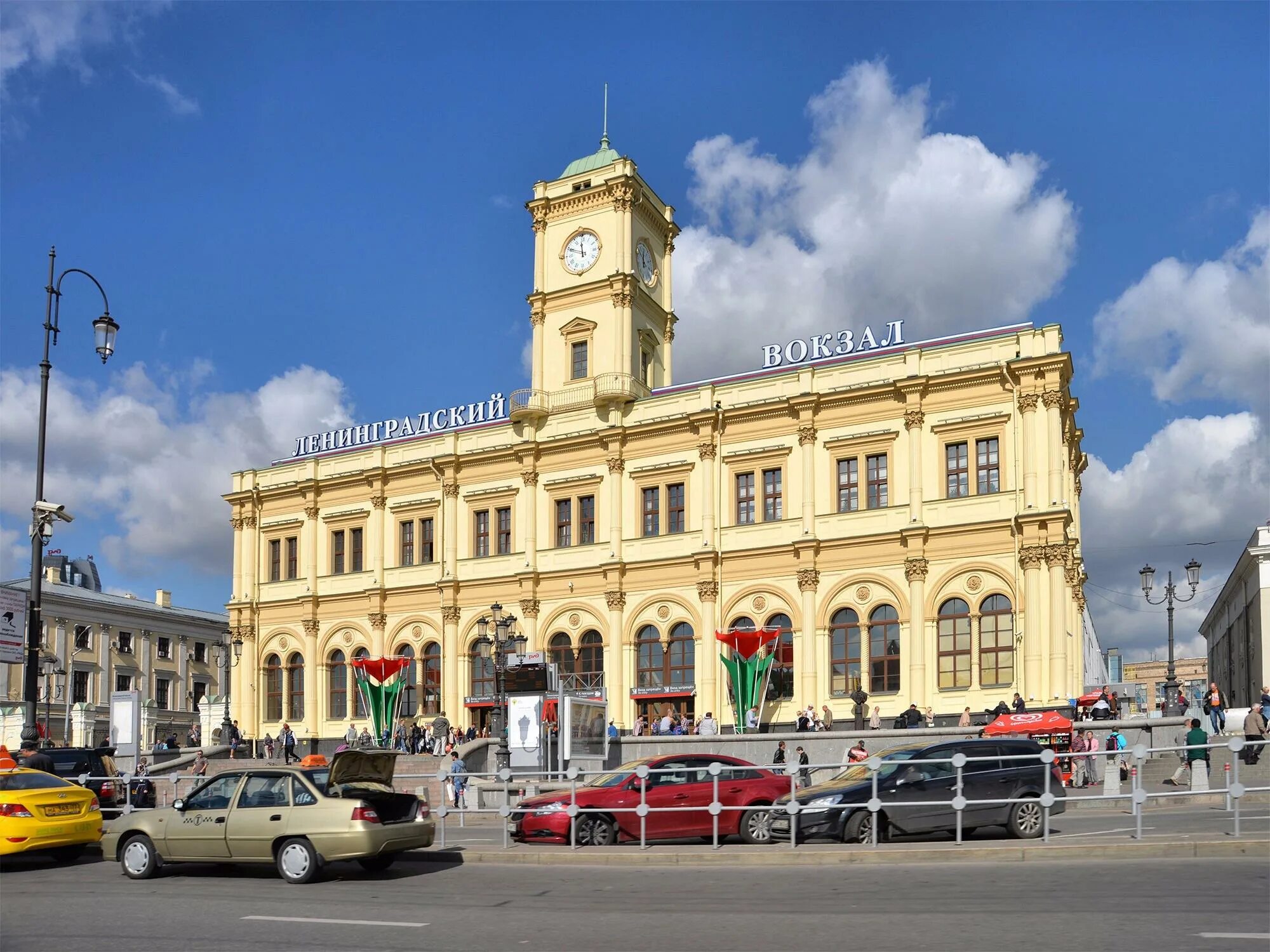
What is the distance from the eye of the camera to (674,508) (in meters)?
48.9

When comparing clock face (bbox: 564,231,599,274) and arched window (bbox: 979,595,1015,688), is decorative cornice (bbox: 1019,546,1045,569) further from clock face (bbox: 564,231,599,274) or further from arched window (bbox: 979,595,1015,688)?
clock face (bbox: 564,231,599,274)

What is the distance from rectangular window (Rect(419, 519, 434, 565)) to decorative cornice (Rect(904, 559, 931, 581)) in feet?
68.2

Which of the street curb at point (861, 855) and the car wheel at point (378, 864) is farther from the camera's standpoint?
the car wheel at point (378, 864)

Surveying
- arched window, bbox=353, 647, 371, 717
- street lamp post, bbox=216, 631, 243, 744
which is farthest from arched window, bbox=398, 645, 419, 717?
street lamp post, bbox=216, 631, 243, 744

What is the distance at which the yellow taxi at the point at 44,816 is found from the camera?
18016 millimetres

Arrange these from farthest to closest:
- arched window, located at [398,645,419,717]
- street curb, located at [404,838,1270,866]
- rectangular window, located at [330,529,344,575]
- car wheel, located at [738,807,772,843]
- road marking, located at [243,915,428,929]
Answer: rectangular window, located at [330,529,344,575] < arched window, located at [398,645,419,717] < car wheel, located at [738,807,772,843] < street curb, located at [404,838,1270,866] < road marking, located at [243,915,428,929]

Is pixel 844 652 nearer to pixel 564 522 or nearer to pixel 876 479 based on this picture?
pixel 876 479

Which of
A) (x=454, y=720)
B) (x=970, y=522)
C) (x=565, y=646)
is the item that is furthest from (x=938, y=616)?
(x=454, y=720)

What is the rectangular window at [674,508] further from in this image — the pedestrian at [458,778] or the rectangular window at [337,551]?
the rectangular window at [337,551]

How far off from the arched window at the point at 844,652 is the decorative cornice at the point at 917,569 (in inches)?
99.3

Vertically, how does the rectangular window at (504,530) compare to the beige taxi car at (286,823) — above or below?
above

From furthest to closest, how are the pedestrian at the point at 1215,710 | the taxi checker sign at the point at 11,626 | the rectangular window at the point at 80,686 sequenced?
1. the rectangular window at the point at 80,686
2. the pedestrian at the point at 1215,710
3. the taxi checker sign at the point at 11,626

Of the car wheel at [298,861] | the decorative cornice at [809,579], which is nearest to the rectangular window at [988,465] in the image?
the decorative cornice at [809,579]

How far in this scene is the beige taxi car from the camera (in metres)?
15.9
